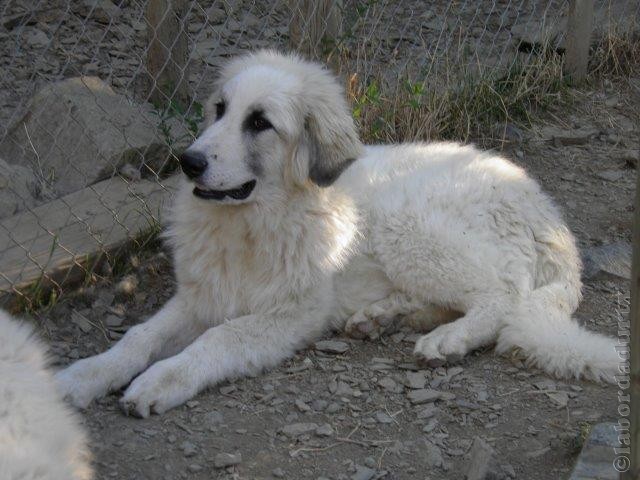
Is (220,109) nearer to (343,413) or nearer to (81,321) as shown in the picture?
(81,321)

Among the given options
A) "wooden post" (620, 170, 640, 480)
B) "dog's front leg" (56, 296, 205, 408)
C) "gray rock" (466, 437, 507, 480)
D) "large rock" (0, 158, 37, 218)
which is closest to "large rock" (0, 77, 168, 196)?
"large rock" (0, 158, 37, 218)

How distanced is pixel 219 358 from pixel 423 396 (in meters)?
0.84

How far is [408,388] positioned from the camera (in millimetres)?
4066

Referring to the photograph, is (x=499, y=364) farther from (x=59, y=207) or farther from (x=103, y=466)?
(x=59, y=207)

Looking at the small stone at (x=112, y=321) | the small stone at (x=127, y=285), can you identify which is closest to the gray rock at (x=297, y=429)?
the small stone at (x=112, y=321)

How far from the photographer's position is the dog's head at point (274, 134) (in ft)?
13.5

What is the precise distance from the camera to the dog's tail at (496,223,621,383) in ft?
13.2

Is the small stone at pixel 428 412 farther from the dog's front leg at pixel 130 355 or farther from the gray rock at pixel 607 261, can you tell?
the gray rock at pixel 607 261

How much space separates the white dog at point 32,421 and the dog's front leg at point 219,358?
2.49 ft

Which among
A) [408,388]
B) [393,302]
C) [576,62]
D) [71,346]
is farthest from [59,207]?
[576,62]

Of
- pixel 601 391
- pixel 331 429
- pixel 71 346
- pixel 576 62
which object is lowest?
pixel 71 346

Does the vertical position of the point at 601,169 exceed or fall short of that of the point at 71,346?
it exceeds it

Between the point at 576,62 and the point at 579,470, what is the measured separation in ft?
14.5

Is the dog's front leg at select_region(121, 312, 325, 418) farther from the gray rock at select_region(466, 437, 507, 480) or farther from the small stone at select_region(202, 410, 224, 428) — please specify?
the gray rock at select_region(466, 437, 507, 480)
